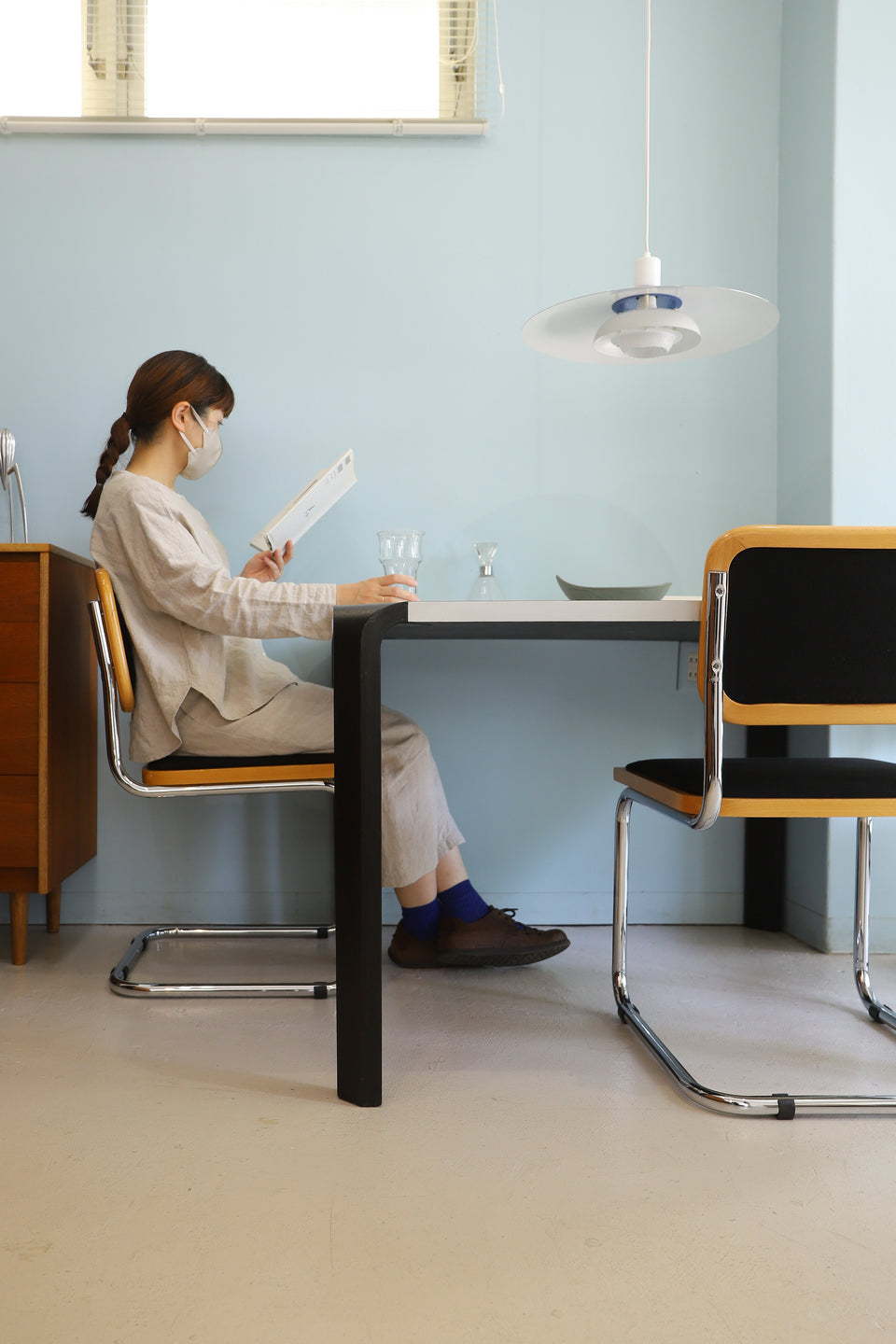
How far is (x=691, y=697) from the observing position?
2.40m

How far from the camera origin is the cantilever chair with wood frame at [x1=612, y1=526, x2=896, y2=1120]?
128cm

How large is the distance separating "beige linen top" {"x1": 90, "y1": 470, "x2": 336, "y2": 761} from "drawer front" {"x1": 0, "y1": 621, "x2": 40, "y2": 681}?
0.85 feet

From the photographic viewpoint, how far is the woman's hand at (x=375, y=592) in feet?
5.44

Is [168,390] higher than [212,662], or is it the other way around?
[168,390]

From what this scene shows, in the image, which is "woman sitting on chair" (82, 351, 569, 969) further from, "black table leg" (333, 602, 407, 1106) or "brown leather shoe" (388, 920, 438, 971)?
"black table leg" (333, 602, 407, 1106)

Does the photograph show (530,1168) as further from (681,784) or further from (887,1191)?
(681,784)

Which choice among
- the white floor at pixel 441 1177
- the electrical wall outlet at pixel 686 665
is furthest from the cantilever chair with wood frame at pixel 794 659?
the electrical wall outlet at pixel 686 665

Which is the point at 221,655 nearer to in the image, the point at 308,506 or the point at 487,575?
the point at 308,506

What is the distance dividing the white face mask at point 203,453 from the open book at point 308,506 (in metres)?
0.20

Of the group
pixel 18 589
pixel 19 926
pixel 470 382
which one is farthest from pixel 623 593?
pixel 19 926

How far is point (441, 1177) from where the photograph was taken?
113cm

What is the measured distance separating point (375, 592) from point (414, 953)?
0.77m

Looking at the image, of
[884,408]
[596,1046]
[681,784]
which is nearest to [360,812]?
[681,784]

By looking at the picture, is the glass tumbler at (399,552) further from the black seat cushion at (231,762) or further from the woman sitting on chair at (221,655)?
the black seat cushion at (231,762)
